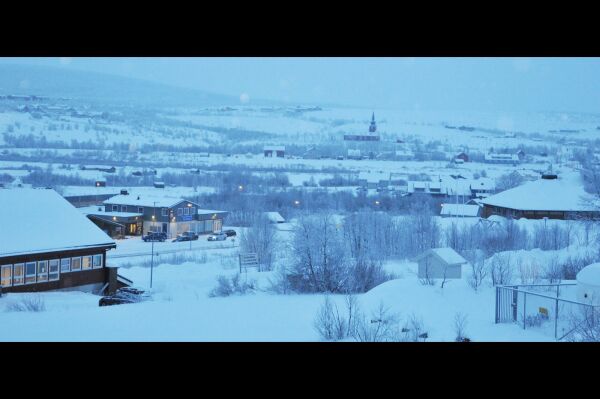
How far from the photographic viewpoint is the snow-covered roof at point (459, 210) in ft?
66.9

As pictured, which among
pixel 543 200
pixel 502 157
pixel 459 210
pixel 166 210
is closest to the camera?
pixel 166 210

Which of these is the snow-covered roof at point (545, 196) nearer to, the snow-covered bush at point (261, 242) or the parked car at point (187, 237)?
the snow-covered bush at point (261, 242)

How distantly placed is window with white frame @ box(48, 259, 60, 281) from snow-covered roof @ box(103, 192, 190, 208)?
26.2 feet

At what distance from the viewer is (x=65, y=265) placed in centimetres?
1012

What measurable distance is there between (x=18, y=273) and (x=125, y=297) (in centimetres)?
164

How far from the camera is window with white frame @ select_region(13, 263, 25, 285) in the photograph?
9.46 meters

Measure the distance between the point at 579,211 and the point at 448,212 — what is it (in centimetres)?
413

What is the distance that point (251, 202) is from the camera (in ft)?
71.5

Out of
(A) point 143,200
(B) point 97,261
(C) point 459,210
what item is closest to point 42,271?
(B) point 97,261

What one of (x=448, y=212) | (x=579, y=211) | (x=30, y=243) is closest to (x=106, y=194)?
(x=30, y=243)

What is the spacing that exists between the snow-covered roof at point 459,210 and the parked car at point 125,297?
12392 millimetres

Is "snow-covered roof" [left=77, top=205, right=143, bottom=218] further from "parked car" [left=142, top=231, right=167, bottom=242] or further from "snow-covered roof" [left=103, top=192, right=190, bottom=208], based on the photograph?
"parked car" [left=142, top=231, right=167, bottom=242]

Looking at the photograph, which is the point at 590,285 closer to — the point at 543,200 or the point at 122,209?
the point at 543,200
